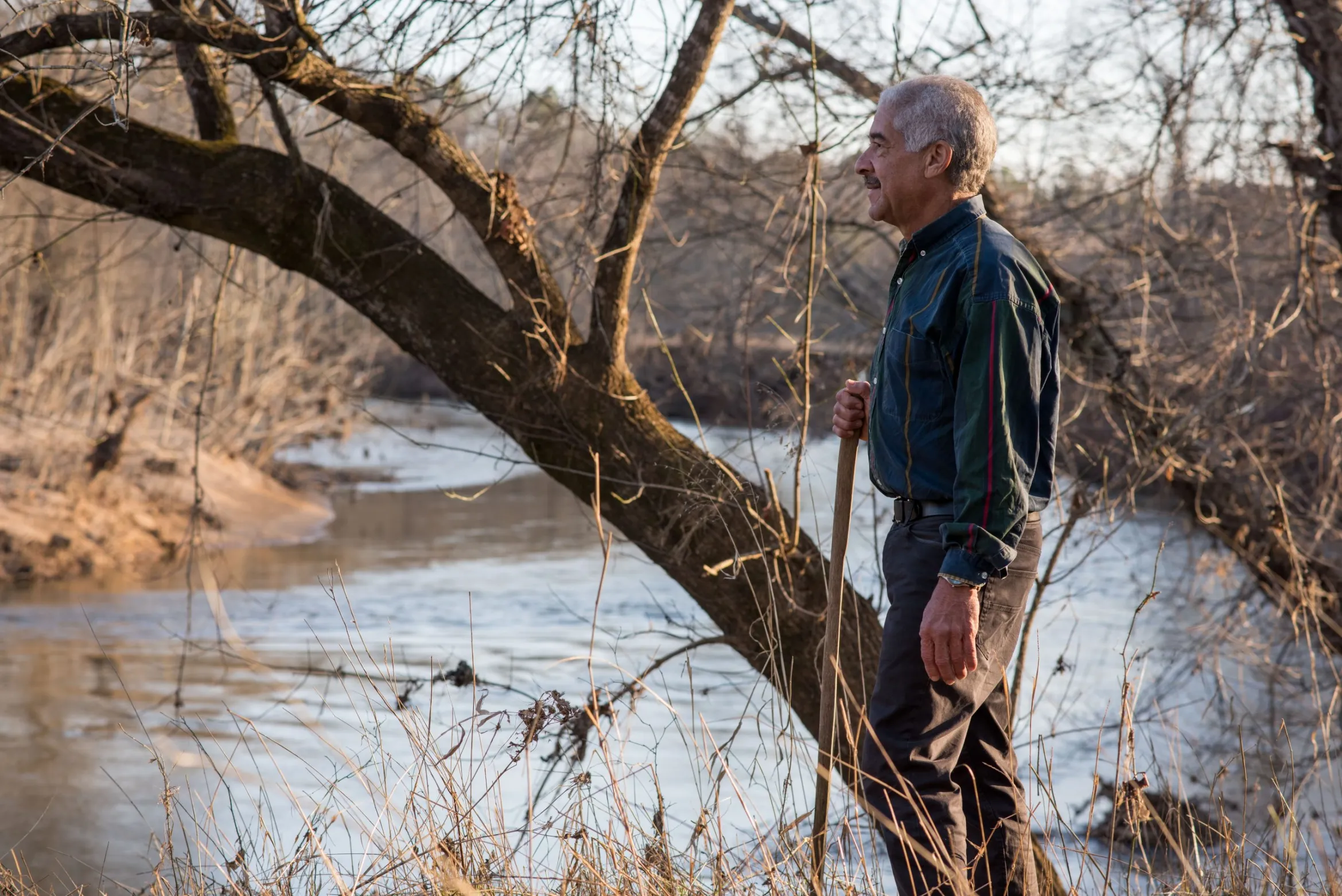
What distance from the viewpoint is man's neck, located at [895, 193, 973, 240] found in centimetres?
261

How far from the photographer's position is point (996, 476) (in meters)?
2.35

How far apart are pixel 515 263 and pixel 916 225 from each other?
6.70 feet

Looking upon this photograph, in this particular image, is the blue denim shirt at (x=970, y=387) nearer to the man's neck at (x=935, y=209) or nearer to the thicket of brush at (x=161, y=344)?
the man's neck at (x=935, y=209)

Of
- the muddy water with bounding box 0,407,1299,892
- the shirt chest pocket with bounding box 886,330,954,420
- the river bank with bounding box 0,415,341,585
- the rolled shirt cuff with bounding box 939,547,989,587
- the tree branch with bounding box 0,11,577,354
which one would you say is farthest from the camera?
the river bank with bounding box 0,415,341,585

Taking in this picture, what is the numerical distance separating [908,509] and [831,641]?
0.30 meters

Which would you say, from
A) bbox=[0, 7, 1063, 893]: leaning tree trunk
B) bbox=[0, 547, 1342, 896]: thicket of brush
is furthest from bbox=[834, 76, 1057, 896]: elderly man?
bbox=[0, 7, 1063, 893]: leaning tree trunk

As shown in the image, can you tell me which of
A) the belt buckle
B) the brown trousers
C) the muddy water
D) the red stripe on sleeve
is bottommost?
the muddy water

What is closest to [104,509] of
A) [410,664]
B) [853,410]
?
[410,664]

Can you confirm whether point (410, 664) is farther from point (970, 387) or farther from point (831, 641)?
point (970, 387)

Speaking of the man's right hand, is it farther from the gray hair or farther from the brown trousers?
the gray hair

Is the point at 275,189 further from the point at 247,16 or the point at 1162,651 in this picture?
the point at 1162,651

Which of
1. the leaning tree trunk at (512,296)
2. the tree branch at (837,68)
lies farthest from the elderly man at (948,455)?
the tree branch at (837,68)

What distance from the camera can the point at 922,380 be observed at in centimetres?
251

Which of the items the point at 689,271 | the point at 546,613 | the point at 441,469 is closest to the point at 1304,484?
the point at 689,271
